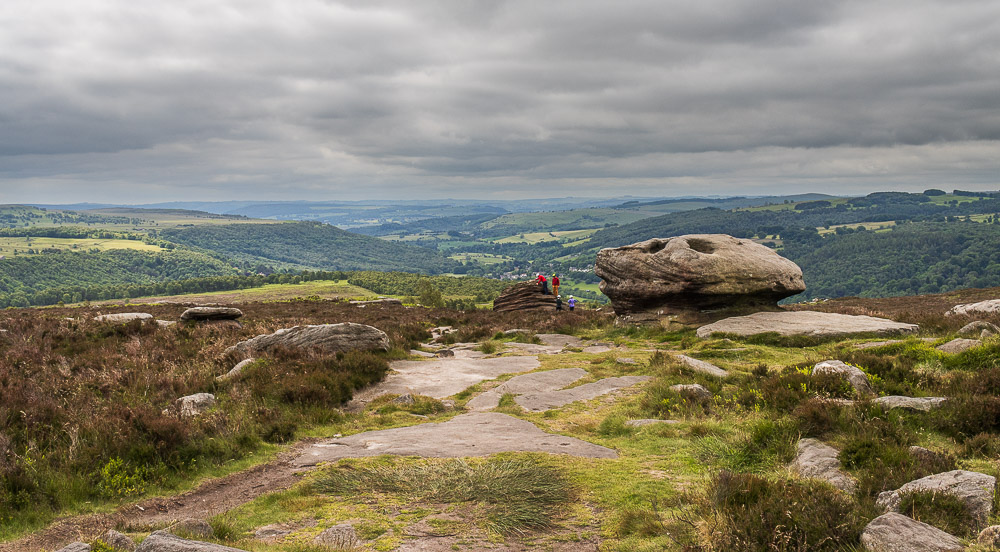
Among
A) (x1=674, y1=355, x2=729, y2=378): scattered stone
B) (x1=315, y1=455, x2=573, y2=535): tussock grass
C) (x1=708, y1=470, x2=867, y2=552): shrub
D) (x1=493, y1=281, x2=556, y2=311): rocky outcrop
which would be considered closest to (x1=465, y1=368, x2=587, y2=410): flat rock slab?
(x1=674, y1=355, x2=729, y2=378): scattered stone

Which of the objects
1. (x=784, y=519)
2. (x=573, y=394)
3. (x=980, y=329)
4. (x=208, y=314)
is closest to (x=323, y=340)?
(x=573, y=394)

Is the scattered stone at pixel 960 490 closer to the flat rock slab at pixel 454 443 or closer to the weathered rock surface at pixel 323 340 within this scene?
the flat rock slab at pixel 454 443

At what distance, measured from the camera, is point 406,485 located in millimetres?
8617

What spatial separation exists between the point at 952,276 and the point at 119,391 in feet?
787

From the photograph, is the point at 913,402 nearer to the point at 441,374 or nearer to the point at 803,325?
the point at 441,374

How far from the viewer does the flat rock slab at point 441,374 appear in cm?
1695

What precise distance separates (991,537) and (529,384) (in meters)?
12.7

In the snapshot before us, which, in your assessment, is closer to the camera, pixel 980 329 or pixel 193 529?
pixel 193 529

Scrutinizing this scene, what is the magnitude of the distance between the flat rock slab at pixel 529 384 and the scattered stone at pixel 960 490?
32.9ft

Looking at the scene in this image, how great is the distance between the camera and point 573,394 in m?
15.8

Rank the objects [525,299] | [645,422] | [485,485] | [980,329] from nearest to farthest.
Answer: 1. [485,485]
2. [645,422]
3. [980,329]
4. [525,299]

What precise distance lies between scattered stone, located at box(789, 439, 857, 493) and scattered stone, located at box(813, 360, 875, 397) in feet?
9.27

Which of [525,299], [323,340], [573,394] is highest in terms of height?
[323,340]

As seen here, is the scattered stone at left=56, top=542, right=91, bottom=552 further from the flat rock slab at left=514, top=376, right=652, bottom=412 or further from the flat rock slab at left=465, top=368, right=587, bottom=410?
the flat rock slab at left=514, top=376, right=652, bottom=412
